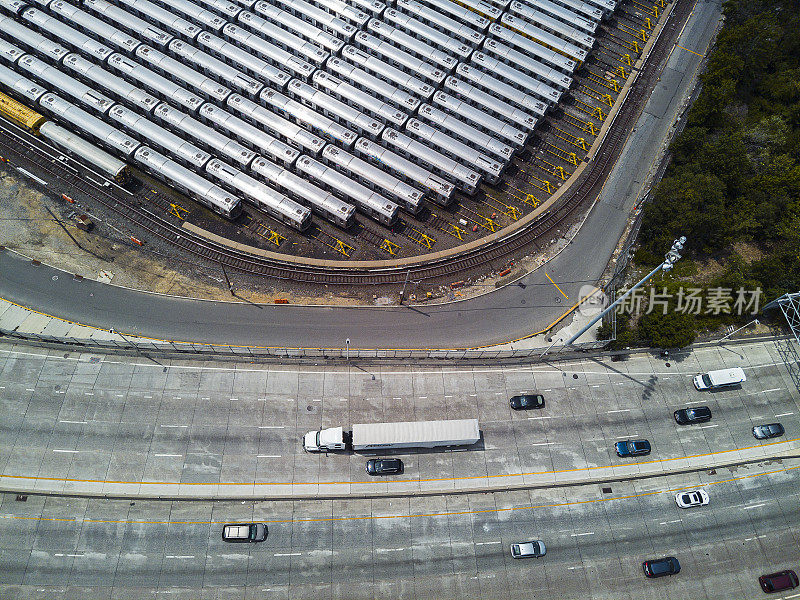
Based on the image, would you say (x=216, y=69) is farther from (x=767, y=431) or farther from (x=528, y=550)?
(x=767, y=431)

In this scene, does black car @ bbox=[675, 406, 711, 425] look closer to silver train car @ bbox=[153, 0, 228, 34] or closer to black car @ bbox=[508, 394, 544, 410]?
black car @ bbox=[508, 394, 544, 410]

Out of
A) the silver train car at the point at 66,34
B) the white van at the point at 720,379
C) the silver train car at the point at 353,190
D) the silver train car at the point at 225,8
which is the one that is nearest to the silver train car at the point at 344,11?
the silver train car at the point at 225,8

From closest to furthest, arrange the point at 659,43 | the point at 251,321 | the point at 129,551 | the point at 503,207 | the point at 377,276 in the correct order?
the point at 129,551 < the point at 251,321 < the point at 377,276 < the point at 503,207 < the point at 659,43

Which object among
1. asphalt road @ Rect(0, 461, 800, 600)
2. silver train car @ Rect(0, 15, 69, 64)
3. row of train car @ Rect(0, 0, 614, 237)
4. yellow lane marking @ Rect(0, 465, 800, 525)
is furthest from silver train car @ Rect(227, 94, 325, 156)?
yellow lane marking @ Rect(0, 465, 800, 525)

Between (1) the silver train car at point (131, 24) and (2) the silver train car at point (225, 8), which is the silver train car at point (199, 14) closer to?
(2) the silver train car at point (225, 8)

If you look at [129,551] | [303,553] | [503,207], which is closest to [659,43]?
[503,207]

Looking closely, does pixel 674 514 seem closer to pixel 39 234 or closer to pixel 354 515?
pixel 354 515
